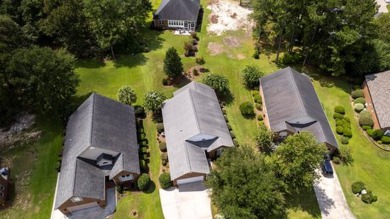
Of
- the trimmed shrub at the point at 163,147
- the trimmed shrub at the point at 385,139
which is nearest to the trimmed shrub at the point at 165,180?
the trimmed shrub at the point at 163,147

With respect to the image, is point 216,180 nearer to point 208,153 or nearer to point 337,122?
point 208,153

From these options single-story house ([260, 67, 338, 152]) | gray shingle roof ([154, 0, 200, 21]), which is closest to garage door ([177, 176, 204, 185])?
single-story house ([260, 67, 338, 152])

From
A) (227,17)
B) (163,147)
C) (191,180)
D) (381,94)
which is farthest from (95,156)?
(227,17)

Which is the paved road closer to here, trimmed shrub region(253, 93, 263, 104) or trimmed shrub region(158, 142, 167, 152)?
trimmed shrub region(253, 93, 263, 104)

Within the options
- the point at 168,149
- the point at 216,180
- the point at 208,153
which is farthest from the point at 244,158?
the point at 168,149

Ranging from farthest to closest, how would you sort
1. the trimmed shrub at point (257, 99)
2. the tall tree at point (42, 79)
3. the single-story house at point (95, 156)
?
the trimmed shrub at point (257, 99) < the tall tree at point (42, 79) < the single-story house at point (95, 156)

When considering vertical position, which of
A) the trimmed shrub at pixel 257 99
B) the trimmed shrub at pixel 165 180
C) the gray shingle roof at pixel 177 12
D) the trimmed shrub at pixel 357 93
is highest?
the gray shingle roof at pixel 177 12

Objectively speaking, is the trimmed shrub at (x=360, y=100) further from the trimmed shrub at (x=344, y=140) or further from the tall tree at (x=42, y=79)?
→ the tall tree at (x=42, y=79)
